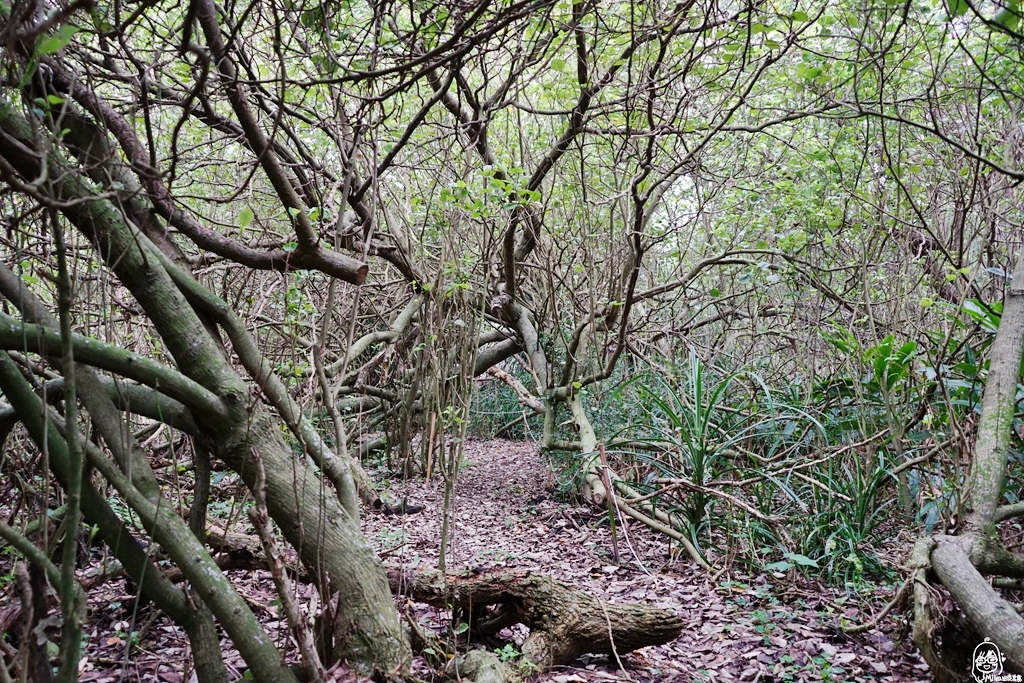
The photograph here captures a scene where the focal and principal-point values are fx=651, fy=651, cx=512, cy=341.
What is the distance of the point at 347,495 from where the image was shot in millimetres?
2494

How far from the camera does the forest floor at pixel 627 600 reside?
273cm

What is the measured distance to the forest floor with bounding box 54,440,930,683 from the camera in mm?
2734

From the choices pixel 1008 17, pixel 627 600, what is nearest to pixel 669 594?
pixel 627 600

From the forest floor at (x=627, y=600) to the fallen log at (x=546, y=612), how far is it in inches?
3.8

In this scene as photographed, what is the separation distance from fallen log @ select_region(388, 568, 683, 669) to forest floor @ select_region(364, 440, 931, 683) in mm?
98

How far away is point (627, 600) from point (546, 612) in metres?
1.04

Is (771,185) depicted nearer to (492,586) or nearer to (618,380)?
(618,380)


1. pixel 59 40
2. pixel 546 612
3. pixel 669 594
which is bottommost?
pixel 669 594

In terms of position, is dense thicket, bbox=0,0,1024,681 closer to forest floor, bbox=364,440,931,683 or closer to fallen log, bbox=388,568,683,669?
forest floor, bbox=364,440,931,683

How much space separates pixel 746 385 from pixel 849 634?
3.13 m

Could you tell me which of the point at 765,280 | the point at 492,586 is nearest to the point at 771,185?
the point at 765,280

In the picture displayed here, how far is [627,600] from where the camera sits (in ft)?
11.9

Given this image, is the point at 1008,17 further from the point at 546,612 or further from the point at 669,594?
the point at 669,594

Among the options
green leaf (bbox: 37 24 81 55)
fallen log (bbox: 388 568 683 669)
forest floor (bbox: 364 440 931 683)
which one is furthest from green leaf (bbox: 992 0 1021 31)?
green leaf (bbox: 37 24 81 55)
